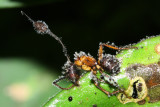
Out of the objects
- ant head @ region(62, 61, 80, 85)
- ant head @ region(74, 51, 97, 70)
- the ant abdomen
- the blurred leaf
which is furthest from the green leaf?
the blurred leaf

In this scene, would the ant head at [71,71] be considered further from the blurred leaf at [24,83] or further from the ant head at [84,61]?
the blurred leaf at [24,83]

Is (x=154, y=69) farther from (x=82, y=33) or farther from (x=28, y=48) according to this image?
(x=28, y=48)

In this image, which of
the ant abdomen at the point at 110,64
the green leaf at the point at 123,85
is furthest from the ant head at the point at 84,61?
the green leaf at the point at 123,85

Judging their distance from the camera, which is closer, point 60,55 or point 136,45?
point 136,45

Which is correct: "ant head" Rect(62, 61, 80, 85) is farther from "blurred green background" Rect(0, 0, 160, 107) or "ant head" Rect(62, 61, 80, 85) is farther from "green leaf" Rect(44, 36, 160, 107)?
"blurred green background" Rect(0, 0, 160, 107)

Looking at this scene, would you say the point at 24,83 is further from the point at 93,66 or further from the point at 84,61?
the point at 93,66

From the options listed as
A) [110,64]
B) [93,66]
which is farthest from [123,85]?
[93,66]

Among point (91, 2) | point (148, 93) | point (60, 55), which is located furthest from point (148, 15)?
point (148, 93)
